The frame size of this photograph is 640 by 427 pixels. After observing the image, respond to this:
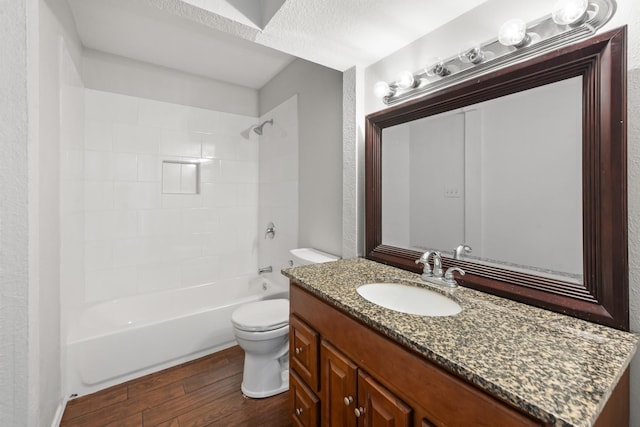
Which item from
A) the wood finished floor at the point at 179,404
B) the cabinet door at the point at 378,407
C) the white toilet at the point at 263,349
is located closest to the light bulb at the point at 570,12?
the cabinet door at the point at 378,407

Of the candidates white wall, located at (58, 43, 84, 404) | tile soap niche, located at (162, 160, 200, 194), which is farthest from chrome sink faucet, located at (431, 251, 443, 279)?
tile soap niche, located at (162, 160, 200, 194)

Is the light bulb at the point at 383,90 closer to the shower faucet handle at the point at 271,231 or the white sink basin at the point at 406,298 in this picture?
the white sink basin at the point at 406,298

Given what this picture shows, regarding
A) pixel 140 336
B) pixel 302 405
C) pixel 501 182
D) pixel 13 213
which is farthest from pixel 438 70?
Result: pixel 140 336

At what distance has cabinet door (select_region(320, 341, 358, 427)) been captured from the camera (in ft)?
3.09

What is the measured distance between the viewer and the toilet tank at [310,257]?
1833 mm

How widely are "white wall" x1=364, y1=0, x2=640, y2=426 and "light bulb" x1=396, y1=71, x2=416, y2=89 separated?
0.09 meters

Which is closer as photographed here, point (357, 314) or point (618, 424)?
point (618, 424)

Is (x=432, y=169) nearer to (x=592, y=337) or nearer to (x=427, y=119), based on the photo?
(x=427, y=119)

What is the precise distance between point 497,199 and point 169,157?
263 cm

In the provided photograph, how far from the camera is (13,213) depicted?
0.99 metres

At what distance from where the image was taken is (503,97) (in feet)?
3.47

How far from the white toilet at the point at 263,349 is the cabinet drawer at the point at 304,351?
1.38ft

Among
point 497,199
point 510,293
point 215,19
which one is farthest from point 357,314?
point 215,19

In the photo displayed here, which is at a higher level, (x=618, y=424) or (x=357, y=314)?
(x=357, y=314)
